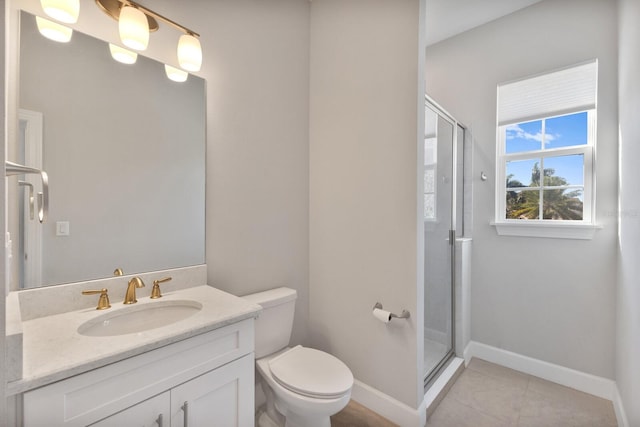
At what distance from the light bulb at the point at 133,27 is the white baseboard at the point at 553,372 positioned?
295 cm

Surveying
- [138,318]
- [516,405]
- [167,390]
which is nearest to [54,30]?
[138,318]

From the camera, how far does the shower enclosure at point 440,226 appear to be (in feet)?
6.47

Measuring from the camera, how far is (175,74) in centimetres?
141

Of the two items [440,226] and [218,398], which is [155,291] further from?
[440,226]

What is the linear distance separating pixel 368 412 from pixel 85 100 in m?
2.20

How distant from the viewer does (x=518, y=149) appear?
233cm

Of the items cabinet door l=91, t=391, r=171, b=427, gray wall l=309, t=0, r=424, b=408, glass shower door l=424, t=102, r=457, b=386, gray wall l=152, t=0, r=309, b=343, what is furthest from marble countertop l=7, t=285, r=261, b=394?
glass shower door l=424, t=102, r=457, b=386

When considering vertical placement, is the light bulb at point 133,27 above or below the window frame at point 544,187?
above

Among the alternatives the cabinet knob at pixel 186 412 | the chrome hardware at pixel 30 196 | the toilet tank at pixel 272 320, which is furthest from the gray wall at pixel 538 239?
the chrome hardware at pixel 30 196

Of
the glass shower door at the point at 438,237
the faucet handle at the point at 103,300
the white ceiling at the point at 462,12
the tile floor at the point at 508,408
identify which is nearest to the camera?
the faucet handle at the point at 103,300

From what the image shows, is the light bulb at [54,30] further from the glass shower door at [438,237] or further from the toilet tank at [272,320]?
the glass shower door at [438,237]

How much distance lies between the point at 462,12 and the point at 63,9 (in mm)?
2566

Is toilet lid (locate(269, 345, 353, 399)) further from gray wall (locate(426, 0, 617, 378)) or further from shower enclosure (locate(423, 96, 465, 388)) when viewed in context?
gray wall (locate(426, 0, 617, 378))

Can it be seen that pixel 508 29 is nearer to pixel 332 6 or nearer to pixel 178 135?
pixel 332 6
